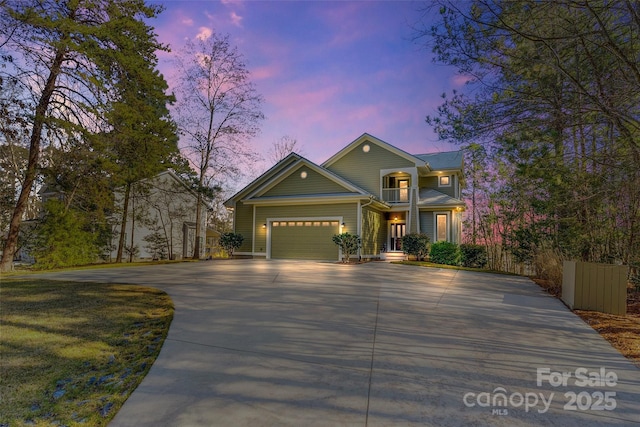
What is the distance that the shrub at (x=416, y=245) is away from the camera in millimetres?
16906

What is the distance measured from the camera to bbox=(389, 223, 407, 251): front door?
19.3 m

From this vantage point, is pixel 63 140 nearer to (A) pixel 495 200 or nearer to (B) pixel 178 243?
(B) pixel 178 243

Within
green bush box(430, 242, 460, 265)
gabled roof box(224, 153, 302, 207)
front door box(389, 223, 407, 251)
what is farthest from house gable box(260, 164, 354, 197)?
green bush box(430, 242, 460, 265)

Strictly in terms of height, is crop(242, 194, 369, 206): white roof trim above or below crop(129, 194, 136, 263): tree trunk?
above

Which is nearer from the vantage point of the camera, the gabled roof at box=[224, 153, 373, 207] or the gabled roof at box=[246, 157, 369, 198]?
the gabled roof at box=[224, 153, 373, 207]

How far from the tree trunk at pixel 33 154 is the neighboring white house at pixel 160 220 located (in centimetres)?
597

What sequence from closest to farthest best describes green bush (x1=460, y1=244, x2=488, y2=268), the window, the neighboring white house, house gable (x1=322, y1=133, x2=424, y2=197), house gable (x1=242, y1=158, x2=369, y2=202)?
1. green bush (x1=460, y1=244, x2=488, y2=268)
2. house gable (x1=242, y1=158, x2=369, y2=202)
3. the window
4. house gable (x1=322, y1=133, x2=424, y2=197)
5. the neighboring white house

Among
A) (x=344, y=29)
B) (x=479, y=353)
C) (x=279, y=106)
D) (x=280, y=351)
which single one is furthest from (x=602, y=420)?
(x=279, y=106)

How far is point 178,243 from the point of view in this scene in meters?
23.8

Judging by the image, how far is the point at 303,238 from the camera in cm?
1725

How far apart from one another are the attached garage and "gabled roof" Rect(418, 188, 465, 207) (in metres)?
5.71

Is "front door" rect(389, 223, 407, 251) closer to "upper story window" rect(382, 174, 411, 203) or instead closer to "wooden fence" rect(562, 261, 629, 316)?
"upper story window" rect(382, 174, 411, 203)

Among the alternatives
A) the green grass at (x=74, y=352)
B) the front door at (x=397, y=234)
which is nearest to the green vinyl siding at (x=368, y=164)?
the front door at (x=397, y=234)

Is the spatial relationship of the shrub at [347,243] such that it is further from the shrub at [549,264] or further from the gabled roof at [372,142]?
the shrub at [549,264]
